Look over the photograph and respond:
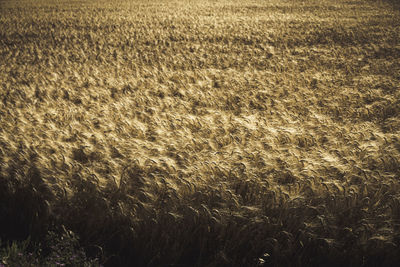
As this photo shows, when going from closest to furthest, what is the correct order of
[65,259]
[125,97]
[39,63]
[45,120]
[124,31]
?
1. [65,259]
2. [45,120]
3. [125,97]
4. [39,63]
5. [124,31]

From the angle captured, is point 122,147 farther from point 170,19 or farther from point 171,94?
point 170,19

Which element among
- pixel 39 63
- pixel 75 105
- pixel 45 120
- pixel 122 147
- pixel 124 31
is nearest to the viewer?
pixel 122 147

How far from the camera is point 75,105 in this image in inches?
203

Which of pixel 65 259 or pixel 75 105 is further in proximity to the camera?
pixel 75 105

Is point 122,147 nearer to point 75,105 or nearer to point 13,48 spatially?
point 75,105

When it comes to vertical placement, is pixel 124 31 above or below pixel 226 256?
above

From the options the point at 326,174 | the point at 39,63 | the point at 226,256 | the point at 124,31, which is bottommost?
the point at 226,256

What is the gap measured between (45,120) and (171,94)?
2.44 meters

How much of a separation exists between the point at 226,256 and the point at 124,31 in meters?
13.1

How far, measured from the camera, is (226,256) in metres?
2.34

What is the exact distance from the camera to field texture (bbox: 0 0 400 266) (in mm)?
2395

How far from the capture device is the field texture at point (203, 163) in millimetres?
2395

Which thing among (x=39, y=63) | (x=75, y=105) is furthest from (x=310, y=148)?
(x=39, y=63)

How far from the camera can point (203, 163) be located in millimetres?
3043
